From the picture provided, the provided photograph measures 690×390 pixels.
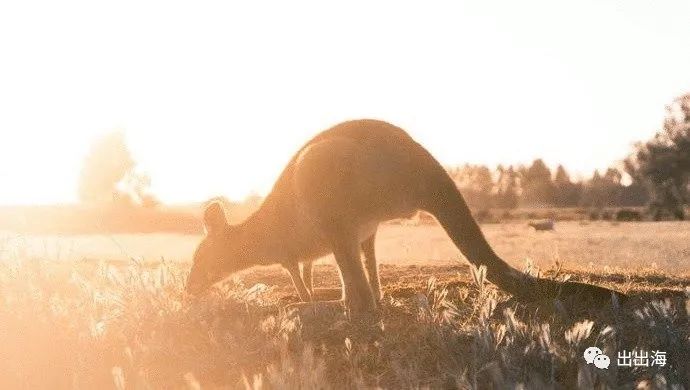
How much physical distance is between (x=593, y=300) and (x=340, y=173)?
2190 mm

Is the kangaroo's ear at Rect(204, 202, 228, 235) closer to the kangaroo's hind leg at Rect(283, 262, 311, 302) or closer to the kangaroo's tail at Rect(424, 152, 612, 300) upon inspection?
the kangaroo's hind leg at Rect(283, 262, 311, 302)

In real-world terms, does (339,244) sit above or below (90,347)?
above

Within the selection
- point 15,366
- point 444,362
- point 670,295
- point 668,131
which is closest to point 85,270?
point 15,366

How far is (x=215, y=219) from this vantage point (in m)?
7.92

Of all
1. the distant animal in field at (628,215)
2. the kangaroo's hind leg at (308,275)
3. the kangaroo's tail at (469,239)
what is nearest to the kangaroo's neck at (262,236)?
the kangaroo's hind leg at (308,275)

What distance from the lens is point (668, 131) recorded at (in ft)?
159

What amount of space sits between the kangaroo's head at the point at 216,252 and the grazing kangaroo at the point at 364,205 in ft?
2.74

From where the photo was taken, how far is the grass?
13.3 ft

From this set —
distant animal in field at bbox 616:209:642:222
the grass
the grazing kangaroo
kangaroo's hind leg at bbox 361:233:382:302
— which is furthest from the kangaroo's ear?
distant animal in field at bbox 616:209:642:222

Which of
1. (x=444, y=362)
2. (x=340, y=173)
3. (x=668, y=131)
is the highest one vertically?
(x=668, y=131)

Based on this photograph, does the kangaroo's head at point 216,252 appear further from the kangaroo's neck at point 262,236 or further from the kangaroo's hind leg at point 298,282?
the kangaroo's hind leg at point 298,282

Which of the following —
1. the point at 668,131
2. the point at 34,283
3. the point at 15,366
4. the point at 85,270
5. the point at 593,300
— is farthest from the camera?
the point at 668,131

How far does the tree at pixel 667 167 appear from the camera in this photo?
46594mm

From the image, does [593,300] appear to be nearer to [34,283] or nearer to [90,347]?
[90,347]
